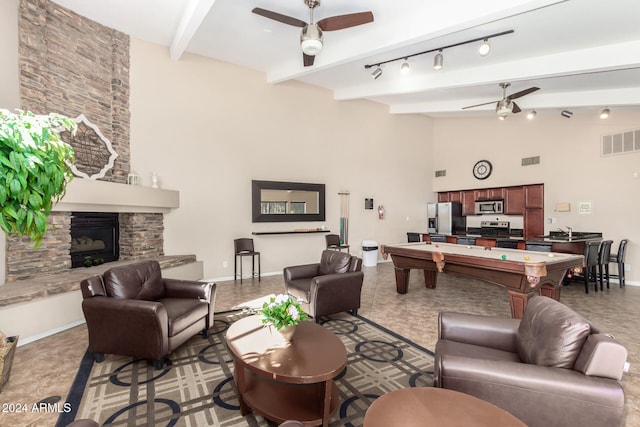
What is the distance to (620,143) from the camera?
6020 mm

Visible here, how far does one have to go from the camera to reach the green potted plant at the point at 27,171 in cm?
128

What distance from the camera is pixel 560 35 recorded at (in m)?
3.92

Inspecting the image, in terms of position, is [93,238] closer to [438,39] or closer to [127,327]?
[127,327]

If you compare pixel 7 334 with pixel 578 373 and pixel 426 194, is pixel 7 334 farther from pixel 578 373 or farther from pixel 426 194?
pixel 426 194

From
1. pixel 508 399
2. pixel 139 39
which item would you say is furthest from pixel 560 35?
pixel 139 39

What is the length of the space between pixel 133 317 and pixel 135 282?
0.61m

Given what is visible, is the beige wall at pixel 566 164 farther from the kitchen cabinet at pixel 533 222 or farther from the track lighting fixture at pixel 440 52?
the track lighting fixture at pixel 440 52

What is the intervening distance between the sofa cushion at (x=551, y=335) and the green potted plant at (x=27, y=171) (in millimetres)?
2747

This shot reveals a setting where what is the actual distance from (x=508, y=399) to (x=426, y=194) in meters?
8.30

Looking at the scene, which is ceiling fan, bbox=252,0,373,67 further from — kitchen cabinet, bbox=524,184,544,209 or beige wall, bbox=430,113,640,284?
kitchen cabinet, bbox=524,184,544,209

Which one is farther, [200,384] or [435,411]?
[200,384]

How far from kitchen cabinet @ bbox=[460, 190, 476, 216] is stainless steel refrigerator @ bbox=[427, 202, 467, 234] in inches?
5.2

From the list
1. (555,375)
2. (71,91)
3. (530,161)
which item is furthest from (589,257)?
(71,91)

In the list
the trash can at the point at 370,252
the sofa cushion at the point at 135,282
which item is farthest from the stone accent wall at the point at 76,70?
the trash can at the point at 370,252
